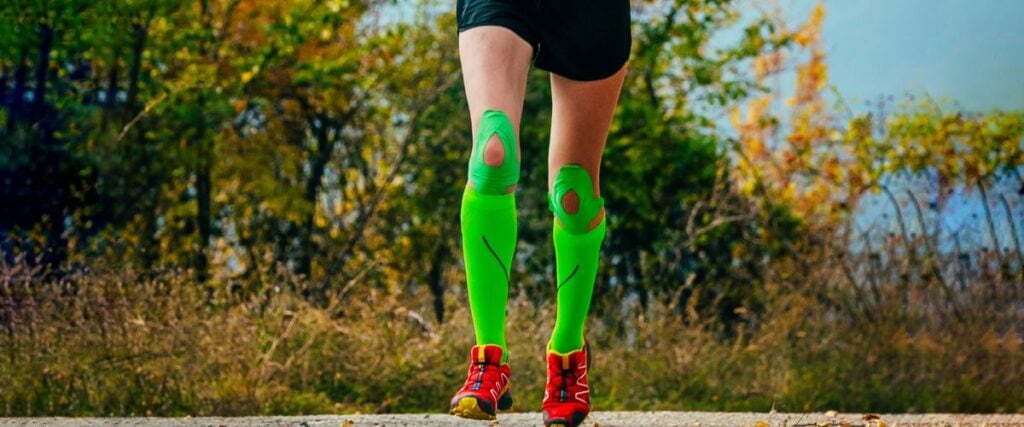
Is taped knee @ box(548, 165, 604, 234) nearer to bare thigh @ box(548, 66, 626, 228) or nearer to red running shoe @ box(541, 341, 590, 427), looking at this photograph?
bare thigh @ box(548, 66, 626, 228)

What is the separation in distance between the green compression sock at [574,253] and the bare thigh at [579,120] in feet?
0.09

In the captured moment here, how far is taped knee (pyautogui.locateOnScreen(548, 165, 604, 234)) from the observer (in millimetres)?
3529

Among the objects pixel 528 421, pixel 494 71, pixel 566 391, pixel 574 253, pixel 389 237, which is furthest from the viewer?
pixel 389 237

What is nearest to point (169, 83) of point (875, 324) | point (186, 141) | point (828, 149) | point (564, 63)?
point (186, 141)

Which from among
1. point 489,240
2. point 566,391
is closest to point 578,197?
point 489,240

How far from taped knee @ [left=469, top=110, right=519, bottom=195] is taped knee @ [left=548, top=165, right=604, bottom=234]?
13.6 inches

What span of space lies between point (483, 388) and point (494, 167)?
56 centimetres

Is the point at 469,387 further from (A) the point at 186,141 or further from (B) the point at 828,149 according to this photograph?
(B) the point at 828,149

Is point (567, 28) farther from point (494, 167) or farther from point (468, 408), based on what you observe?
point (468, 408)

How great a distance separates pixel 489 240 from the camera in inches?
127

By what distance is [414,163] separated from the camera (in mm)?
13250

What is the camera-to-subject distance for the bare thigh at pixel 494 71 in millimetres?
3131

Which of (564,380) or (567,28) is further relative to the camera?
(564,380)

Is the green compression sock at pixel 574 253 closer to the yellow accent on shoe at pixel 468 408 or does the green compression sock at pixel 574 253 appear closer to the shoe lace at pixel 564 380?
the shoe lace at pixel 564 380
